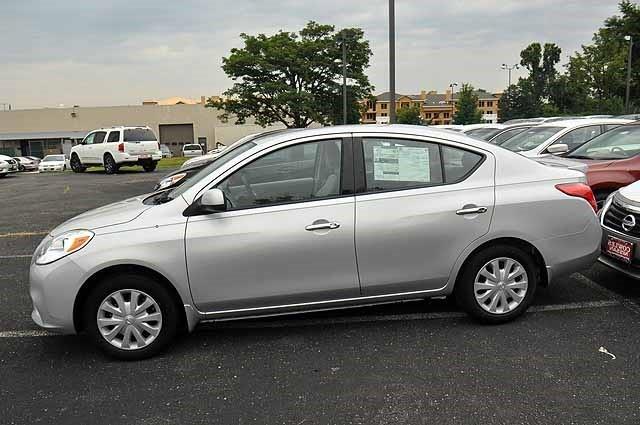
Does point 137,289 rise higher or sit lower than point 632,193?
lower

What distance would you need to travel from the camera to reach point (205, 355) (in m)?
3.87

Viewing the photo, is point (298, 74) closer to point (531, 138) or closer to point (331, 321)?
point (531, 138)

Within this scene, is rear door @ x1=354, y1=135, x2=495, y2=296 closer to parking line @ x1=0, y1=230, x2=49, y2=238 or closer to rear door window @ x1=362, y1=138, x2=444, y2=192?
rear door window @ x1=362, y1=138, x2=444, y2=192

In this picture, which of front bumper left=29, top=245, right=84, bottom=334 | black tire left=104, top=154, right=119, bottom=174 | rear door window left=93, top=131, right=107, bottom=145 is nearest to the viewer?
front bumper left=29, top=245, right=84, bottom=334

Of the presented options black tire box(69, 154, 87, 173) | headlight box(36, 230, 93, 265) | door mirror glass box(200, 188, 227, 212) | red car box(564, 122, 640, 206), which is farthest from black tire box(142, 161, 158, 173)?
door mirror glass box(200, 188, 227, 212)

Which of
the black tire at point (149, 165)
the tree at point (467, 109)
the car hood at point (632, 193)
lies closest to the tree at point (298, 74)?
the black tire at point (149, 165)

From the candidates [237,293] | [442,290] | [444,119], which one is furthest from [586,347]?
[444,119]

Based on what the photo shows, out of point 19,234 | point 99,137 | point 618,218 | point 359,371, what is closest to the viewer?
point 359,371

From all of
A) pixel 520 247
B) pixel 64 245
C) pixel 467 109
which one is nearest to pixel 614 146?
pixel 520 247

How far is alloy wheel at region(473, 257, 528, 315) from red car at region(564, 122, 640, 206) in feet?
10.4

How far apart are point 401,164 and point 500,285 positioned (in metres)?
1.19

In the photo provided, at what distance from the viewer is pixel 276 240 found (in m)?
3.75

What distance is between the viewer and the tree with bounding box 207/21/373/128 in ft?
118

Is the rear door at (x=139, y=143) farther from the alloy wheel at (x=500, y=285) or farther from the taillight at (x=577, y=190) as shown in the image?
the taillight at (x=577, y=190)
